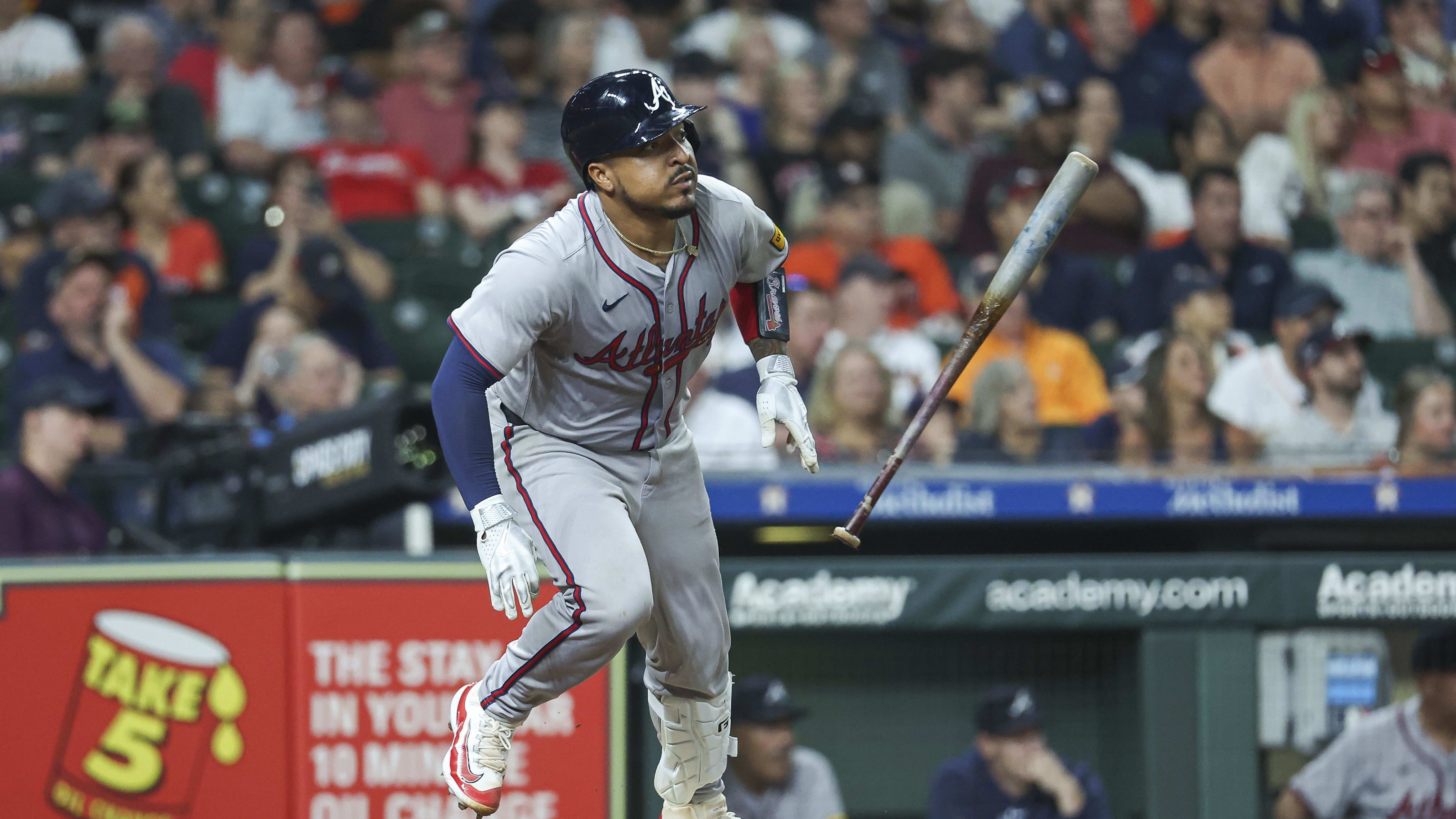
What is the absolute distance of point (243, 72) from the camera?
28.5 ft

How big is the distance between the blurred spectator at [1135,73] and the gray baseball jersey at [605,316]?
576cm

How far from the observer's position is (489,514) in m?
3.55

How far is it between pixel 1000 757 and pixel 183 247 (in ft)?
15.4

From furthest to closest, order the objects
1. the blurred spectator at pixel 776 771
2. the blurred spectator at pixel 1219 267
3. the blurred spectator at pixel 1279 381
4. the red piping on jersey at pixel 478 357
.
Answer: the blurred spectator at pixel 1219 267 < the blurred spectator at pixel 1279 381 < the blurred spectator at pixel 776 771 < the red piping on jersey at pixel 478 357

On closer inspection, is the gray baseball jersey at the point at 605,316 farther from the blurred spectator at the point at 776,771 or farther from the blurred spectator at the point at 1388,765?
the blurred spectator at the point at 1388,765

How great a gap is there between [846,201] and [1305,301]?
208 cm

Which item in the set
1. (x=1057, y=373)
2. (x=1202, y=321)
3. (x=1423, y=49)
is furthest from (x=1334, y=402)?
(x=1423, y=49)

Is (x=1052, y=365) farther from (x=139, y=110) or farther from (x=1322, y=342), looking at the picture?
(x=139, y=110)

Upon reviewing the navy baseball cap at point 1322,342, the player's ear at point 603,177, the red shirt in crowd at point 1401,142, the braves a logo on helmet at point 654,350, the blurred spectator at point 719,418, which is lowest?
the braves a logo on helmet at point 654,350

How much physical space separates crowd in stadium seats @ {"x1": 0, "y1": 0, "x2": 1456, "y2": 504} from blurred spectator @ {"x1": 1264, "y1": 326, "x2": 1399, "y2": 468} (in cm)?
2

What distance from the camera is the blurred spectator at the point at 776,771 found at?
4887 millimetres

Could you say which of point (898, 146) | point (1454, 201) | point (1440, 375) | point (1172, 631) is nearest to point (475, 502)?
point (1172, 631)

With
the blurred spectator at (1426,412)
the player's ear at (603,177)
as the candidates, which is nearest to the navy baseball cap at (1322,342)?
the blurred spectator at (1426,412)

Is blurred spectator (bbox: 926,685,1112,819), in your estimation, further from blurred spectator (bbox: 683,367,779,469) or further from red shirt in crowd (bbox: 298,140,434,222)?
red shirt in crowd (bbox: 298,140,434,222)
